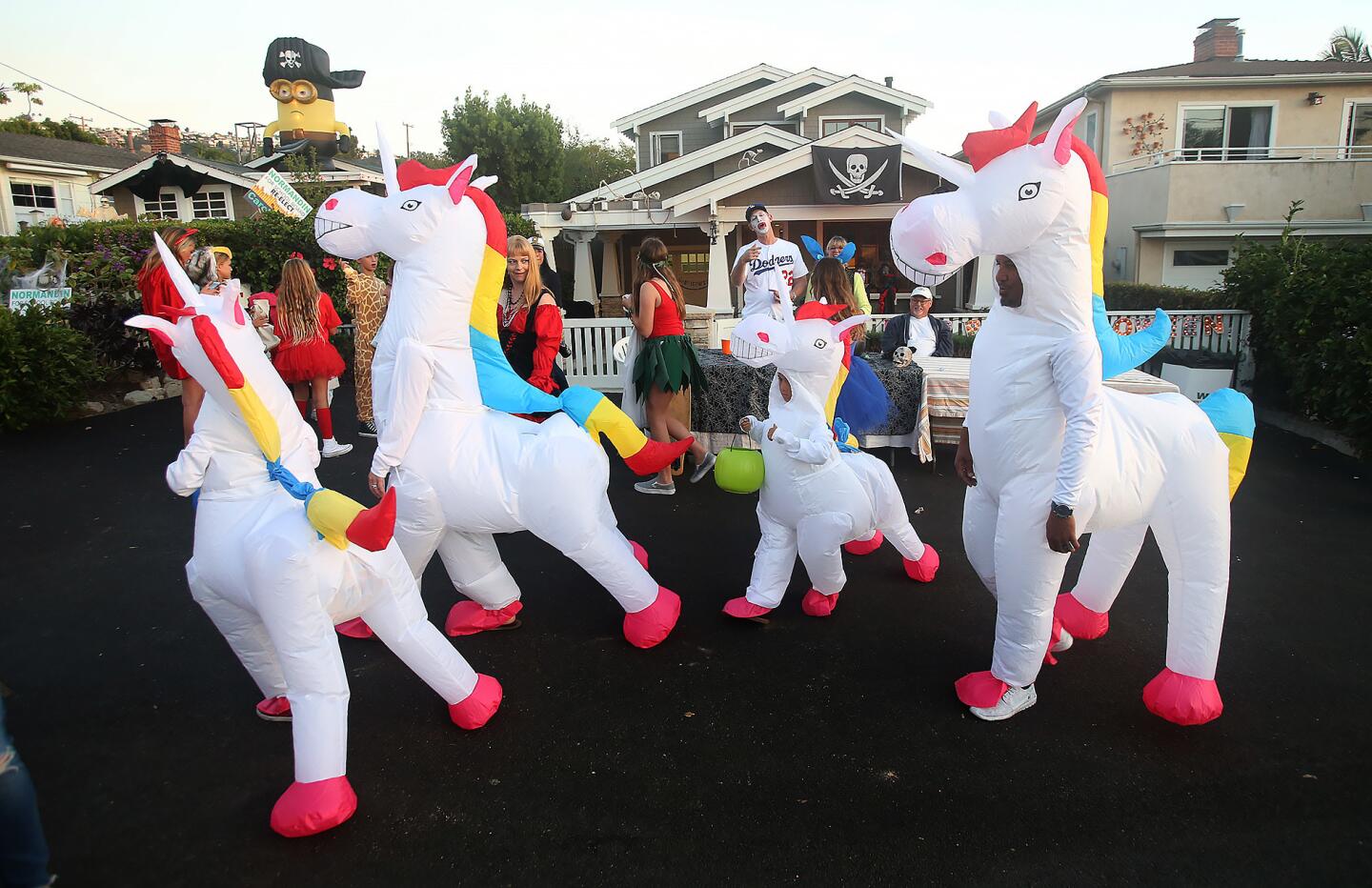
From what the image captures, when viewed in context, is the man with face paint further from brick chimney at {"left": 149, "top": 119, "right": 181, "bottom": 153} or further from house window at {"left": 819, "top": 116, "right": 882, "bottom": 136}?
brick chimney at {"left": 149, "top": 119, "right": 181, "bottom": 153}

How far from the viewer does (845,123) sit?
52.5ft

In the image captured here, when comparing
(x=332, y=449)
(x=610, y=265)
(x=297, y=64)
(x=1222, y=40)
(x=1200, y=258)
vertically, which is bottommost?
(x=332, y=449)

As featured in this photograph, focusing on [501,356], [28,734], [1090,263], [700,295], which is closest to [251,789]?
[28,734]

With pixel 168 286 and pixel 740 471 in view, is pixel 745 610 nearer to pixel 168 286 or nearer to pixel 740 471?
pixel 740 471

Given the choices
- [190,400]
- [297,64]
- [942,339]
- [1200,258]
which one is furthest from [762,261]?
[297,64]

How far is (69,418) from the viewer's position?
7895 mm

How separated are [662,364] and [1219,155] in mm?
14564

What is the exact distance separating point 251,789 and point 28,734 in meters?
1.02

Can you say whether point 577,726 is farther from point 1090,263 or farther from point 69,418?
point 69,418

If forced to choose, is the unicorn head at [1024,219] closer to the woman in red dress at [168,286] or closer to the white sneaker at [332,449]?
the woman in red dress at [168,286]

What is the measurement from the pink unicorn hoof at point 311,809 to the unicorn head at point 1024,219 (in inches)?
96.0

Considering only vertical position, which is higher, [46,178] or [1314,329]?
[46,178]

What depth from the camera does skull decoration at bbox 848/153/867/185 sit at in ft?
42.0

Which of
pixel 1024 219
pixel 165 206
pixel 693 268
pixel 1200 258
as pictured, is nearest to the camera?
pixel 1024 219
